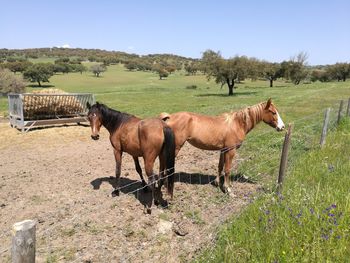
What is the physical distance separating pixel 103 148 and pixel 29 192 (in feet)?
13.8

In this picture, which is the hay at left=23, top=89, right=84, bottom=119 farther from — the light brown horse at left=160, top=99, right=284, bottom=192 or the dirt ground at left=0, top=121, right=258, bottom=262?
the light brown horse at left=160, top=99, right=284, bottom=192

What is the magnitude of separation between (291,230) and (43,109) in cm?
1334

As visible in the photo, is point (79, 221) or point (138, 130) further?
point (138, 130)

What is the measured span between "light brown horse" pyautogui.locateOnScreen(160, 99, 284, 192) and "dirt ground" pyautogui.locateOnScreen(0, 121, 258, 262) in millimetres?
907

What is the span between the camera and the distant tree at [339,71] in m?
72.5

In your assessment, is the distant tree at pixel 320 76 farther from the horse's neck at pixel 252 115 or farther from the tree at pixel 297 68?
the horse's neck at pixel 252 115

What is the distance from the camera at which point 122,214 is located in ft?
18.8

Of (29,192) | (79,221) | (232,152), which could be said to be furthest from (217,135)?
(29,192)

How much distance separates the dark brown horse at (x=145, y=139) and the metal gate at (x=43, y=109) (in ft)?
28.5

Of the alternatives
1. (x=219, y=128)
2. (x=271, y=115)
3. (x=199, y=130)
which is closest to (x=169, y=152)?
(x=199, y=130)

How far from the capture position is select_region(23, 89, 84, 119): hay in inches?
561

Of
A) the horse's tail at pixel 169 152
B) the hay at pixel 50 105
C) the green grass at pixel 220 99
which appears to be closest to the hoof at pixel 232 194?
the horse's tail at pixel 169 152

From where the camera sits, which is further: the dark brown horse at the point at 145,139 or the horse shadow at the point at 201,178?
the horse shadow at the point at 201,178

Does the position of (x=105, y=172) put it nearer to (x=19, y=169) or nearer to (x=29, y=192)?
(x=29, y=192)
